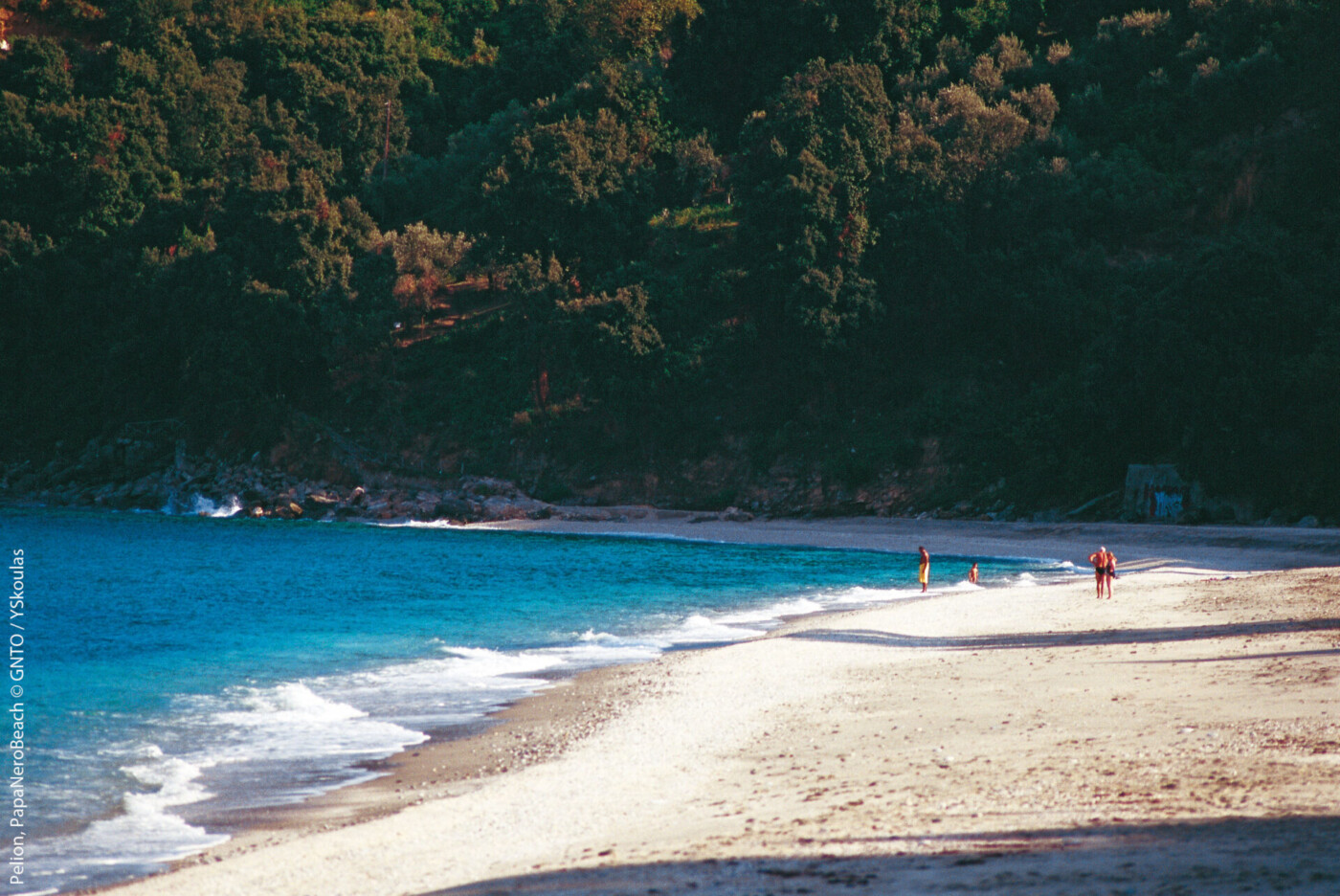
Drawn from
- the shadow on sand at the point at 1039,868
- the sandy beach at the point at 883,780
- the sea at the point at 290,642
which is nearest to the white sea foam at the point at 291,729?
the sea at the point at 290,642

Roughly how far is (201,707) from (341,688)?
2129 mm

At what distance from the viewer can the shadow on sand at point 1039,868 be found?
5.93 m

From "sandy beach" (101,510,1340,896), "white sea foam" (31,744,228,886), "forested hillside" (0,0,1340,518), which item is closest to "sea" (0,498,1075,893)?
"white sea foam" (31,744,228,886)

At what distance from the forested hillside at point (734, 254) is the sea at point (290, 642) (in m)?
11.0

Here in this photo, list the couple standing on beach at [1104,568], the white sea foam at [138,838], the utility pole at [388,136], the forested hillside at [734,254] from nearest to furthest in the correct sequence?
the white sea foam at [138,838]
the couple standing on beach at [1104,568]
the forested hillside at [734,254]
the utility pole at [388,136]

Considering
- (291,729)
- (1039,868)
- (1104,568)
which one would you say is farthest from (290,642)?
(1039,868)

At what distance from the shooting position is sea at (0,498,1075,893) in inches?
455

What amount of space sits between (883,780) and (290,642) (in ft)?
52.7

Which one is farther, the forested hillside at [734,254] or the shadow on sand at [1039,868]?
the forested hillside at [734,254]

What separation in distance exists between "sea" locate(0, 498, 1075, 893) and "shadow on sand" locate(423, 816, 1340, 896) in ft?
16.0

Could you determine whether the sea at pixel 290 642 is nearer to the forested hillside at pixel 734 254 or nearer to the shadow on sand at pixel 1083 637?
the shadow on sand at pixel 1083 637

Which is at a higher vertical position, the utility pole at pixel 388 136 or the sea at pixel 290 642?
the utility pole at pixel 388 136

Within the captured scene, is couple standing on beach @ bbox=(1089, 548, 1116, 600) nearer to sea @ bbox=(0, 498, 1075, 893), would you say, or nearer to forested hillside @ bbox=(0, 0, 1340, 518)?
sea @ bbox=(0, 498, 1075, 893)

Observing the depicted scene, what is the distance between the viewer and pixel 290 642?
22.3 metres
